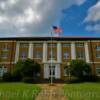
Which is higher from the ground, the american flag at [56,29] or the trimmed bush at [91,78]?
the american flag at [56,29]

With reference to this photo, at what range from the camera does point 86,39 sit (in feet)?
152

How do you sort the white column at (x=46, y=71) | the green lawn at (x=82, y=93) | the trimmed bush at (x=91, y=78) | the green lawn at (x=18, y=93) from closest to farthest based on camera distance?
the green lawn at (x=18, y=93) < the green lawn at (x=82, y=93) < the trimmed bush at (x=91, y=78) < the white column at (x=46, y=71)

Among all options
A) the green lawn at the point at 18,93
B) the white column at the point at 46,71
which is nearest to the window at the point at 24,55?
the white column at the point at 46,71

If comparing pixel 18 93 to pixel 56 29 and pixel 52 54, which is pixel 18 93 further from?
pixel 52 54

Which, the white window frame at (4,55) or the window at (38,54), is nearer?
the window at (38,54)

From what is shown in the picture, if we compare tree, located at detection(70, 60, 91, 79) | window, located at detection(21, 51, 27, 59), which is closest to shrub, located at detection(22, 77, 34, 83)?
tree, located at detection(70, 60, 91, 79)

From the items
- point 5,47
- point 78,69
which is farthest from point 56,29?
point 5,47

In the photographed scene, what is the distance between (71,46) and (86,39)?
12.4 feet

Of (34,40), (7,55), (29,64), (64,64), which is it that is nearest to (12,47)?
(7,55)

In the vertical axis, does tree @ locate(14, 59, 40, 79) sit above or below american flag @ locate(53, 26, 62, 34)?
below

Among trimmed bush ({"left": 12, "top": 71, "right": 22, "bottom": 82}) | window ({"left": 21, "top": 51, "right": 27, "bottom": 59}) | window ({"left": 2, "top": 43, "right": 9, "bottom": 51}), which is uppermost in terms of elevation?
window ({"left": 2, "top": 43, "right": 9, "bottom": 51})

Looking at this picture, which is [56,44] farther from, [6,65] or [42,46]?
[6,65]

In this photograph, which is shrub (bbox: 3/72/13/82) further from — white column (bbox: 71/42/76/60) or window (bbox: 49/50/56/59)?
white column (bbox: 71/42/76/60)

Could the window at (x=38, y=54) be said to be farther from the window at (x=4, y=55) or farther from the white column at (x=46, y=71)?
the window at (x=4, y=55)
